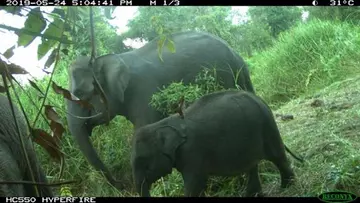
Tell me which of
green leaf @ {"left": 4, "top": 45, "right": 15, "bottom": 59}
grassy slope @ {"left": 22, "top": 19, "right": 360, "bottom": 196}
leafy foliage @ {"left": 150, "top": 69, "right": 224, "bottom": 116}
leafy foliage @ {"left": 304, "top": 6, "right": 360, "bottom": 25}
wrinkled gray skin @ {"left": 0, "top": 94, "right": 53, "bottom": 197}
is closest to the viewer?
green leaf @ {"left": 4, "top": 45, "right": 15, "bottom": 59}

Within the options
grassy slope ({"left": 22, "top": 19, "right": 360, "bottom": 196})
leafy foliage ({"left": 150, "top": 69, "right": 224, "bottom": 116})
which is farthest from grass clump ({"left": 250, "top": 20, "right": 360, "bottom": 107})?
leafy foliage ({"left": 150, "top": 69, "right": 224, "bottom": 116})

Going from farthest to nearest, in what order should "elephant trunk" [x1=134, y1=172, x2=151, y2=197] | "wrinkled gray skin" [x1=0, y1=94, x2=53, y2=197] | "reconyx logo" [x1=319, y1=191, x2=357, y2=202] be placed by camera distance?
"elephant trunk" [x1=134, y1=172, x2=151, y2=197]
"reconyx logo" [x1=319, y1=191, x2=357, y2=202]
"wrinkled gray skin" [x1=0, y1=94, x2=53, y2=197]

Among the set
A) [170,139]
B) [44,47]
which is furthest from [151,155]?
[44,47]

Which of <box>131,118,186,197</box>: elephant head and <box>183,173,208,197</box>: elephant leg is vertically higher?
A: <box>131,118,186,197</box>: elephant head

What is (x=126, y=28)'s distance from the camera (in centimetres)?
182

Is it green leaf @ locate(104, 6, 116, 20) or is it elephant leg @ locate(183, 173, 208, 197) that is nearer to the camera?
green leaf @ locate(104, 6, 116, 20)

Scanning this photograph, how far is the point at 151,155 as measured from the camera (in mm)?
1313

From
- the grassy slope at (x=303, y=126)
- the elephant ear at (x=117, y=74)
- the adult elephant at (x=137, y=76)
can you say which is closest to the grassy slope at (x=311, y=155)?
the grassy slope at (x=303, y=126)

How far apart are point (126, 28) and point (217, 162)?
2.23 ft

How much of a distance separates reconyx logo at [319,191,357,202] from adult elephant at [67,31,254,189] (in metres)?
0.63

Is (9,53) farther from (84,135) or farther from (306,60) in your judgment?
(306,60)

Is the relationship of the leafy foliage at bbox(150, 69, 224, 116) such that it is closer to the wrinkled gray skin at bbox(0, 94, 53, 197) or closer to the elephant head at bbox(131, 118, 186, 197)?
the elephant head at bbox(131, 118, 186, 197)

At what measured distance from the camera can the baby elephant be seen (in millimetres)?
1315

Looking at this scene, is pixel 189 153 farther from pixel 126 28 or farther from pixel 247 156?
pixel 126 28
